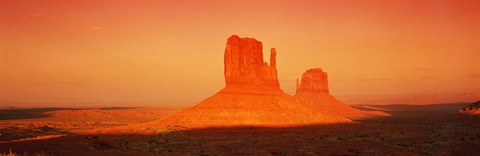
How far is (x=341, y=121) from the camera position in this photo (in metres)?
89.6

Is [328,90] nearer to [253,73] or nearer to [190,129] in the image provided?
[253,73]

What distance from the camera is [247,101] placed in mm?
81938

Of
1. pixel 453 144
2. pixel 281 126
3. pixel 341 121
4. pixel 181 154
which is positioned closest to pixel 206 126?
pixel 281 126

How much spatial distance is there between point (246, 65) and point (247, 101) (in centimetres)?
928

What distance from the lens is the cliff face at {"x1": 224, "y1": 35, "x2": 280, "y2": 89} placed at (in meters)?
87.1

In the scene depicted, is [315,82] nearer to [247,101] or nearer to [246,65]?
[246,65]

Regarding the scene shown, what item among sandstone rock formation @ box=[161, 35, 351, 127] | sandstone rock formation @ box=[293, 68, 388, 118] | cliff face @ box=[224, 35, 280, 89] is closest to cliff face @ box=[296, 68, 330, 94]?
sandstone rock formation @ box=[293, 68, 388, 118]

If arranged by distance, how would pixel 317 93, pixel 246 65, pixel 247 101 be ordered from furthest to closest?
pixel 317 93 → pixel 246 65 → pixel 247 101

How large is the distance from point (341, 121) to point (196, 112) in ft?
95.4

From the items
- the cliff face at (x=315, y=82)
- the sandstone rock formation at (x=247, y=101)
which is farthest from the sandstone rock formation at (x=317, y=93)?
the sandstone rock formation at (x=247, y=101)

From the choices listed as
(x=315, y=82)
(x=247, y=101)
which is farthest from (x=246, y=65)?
(x=315, y=82)

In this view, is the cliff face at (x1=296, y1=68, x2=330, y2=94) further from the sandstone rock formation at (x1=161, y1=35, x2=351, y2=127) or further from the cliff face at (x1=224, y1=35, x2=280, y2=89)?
the cliff face at (x1=224, y1=35, x2=280, y2=89)

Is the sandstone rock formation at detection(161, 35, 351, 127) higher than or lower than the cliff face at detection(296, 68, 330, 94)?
lower

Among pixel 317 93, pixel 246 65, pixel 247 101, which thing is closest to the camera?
pixel 247 101
